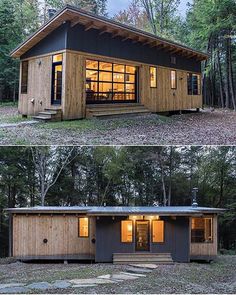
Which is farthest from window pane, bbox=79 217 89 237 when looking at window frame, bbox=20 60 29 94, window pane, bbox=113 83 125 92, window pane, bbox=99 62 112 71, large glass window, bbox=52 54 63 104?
window frame, bbox=20 60 29 94

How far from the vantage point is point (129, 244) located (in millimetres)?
10820

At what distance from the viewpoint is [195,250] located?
11.3m

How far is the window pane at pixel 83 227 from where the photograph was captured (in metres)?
11.6

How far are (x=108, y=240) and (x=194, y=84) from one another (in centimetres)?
1128

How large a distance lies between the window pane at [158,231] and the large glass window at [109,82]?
4.95 metres

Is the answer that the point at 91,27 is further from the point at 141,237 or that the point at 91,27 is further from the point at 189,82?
the point at 189,82

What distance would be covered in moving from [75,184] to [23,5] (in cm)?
1480

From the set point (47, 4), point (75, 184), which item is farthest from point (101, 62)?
point (47, 4)

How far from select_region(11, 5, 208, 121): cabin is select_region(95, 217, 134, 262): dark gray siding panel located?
3.59 meters

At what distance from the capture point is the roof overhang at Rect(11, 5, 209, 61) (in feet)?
35.6

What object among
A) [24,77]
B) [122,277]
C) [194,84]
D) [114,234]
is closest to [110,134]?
[114,234]

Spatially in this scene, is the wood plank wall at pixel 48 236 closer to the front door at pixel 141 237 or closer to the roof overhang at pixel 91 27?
the front door at pixel 141 237

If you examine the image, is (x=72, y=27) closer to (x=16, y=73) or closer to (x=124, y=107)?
(x=124, y=107)

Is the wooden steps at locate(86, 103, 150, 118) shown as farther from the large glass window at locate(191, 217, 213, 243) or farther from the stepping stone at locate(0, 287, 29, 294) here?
the stepping stone at locate(0, 287, 29, 294)
